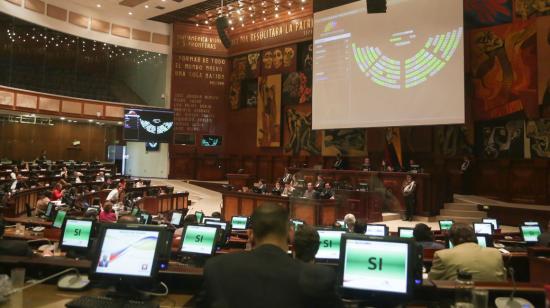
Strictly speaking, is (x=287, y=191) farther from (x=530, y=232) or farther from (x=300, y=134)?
(x=300, y=134)

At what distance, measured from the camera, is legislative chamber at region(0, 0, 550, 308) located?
2.56m

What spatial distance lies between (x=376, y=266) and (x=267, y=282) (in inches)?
37.8

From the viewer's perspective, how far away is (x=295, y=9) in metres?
18.2

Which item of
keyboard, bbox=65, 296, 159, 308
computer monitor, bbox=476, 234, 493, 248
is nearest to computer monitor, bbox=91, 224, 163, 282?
keyboard, bbox=65, 296, 159, 308

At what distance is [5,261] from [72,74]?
18.0 m

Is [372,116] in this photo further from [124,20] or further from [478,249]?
[124,20]

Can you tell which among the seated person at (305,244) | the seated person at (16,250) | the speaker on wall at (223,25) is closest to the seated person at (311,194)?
the speaker on wall at (223,25)

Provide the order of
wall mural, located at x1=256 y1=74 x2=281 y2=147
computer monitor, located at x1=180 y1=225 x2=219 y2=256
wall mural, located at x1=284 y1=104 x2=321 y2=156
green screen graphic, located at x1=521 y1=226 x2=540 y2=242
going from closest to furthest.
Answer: computer monitor, located at x1=180 y1=225 x2=219 y2=256
green screen graphic, located at x1=521 y1=226 x2=540 y2=242
wall mural, located at x1=284 y1=104 x2=321 y2=156
wall mural, located at x1=256 y1=74 x2=281 y2=147

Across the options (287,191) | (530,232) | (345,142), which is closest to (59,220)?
(287,191)

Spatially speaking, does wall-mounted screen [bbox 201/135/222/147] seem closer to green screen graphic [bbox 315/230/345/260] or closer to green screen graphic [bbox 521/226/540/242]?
green screen graphic [bbox 521/226/540/242]

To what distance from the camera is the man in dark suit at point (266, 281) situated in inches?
67.4

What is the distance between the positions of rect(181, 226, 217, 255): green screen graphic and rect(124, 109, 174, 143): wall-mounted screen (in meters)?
13.7

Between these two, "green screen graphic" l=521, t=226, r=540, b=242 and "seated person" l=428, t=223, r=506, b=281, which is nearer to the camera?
"seated person" l=428, t=223, r=506, b=281

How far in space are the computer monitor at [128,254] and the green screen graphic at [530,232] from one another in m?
6.17
